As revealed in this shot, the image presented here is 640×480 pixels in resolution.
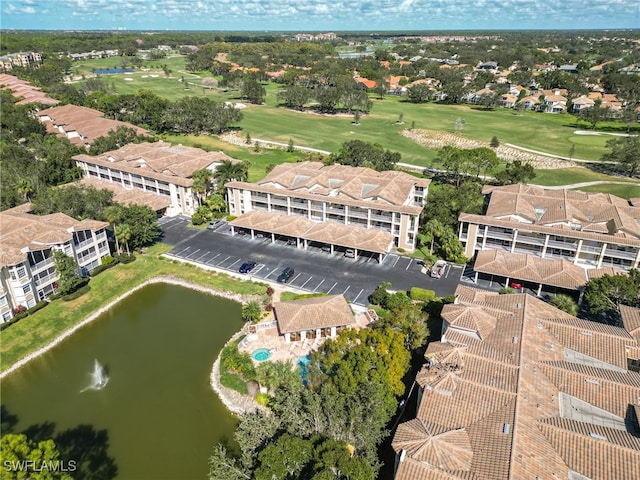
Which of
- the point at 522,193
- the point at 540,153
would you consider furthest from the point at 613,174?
the point at 522,193

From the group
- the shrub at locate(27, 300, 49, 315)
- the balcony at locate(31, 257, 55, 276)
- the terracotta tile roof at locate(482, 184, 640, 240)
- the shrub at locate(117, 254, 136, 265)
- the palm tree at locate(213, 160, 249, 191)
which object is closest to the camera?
the shrub at locate(27, 300, 49, 315)

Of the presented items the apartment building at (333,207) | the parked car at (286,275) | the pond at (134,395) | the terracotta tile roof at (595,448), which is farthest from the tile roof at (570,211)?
the pond at (134,395)

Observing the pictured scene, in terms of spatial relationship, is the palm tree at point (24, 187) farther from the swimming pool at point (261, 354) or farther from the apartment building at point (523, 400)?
the apartment building at point (523, 400)

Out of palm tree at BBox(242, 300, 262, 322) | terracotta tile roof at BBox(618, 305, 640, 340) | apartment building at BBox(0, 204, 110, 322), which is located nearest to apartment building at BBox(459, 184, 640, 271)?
terracotta tile roof at BBox(618, 305, 640, 340)

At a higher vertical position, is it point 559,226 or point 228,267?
point 559,226

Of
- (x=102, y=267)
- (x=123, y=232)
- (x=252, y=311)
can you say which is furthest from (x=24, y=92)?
(x=252, y=311)

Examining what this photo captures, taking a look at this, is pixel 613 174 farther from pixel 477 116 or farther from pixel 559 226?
pixel 477 116

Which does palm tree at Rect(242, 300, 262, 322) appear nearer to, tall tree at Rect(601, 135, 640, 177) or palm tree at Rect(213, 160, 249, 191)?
palm tree at Rect(213, 160, 249, 191)
